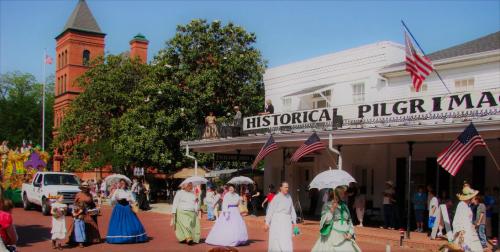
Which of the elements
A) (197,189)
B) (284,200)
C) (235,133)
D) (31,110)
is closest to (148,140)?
(197,189)

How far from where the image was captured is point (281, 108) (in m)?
29.0

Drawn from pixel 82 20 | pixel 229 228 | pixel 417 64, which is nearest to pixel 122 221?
pixel 229 228

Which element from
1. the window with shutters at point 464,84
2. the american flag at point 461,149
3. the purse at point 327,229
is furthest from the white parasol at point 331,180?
the window with shutters at point 464,84

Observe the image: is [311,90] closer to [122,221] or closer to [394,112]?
[394,112]

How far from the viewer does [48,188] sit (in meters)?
24.7

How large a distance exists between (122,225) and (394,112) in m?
8.78

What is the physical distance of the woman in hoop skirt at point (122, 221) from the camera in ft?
49.8

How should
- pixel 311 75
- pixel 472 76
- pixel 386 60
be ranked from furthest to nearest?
pixel 311 75 < pixel 386 60 < pixel 472 76

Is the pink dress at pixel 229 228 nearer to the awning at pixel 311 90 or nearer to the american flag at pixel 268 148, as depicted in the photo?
the american flag at pixel 268 148

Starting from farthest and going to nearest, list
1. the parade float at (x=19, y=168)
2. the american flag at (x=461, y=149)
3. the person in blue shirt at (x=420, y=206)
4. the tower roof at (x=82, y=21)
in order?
the tower roof at (x=82, y=21), the parade float at (x=19, y=168), the person in blue shirt at (x=420, y=206), the american flag at (x=461, y=149)

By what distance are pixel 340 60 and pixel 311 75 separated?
2.09 metres

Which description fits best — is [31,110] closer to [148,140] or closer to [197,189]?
[148,140]

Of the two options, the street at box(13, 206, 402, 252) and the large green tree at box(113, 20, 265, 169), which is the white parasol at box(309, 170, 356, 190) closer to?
the street at box(13, 206, 402, 252)

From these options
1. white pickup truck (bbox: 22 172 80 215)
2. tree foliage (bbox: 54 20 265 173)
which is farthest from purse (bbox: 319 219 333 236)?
tree foliage (bbox: 54 20 265 173)
